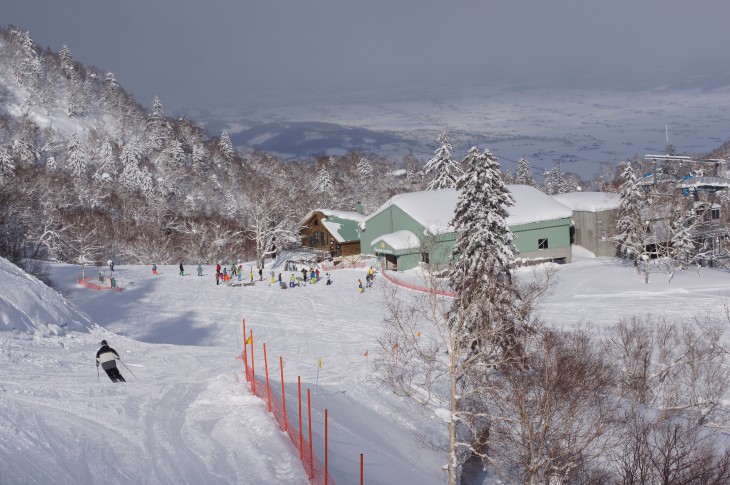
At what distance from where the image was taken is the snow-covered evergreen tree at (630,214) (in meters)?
46.2

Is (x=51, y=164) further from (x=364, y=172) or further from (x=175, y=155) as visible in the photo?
(x=364, y=172)

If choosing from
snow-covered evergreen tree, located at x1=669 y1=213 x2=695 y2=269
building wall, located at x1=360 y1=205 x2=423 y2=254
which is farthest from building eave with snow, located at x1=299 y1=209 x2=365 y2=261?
snow-covered evergreen tree, located at x1=669 y1=213 x2=695 y2=269

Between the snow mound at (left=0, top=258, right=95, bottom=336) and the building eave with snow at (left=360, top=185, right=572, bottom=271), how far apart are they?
2834 cm

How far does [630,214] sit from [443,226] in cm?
1506

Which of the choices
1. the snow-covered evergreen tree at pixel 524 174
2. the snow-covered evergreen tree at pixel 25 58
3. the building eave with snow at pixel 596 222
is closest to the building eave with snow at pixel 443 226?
the building eave with snow at pixel 596 222

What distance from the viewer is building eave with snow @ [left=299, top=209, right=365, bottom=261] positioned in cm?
6475

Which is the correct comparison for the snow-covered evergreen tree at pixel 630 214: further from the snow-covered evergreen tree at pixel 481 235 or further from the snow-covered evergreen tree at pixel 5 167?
the snow-covered evergreen tree at pixel 5 167

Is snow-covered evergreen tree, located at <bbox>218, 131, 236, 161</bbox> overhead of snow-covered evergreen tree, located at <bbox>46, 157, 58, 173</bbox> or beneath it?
overhead

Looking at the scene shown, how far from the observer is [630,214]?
48.1 m

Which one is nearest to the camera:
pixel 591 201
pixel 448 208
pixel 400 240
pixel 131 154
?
pixel 400 240

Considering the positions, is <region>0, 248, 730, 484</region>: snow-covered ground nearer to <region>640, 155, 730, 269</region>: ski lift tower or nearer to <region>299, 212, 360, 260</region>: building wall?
<region>640, 155, 730, 269</region>: ski lift tower

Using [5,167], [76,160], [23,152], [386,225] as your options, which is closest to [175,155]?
[76,160]

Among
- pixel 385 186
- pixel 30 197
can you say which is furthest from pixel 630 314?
pixel 385 186

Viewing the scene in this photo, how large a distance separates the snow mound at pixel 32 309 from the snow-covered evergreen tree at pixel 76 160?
84.3 m
